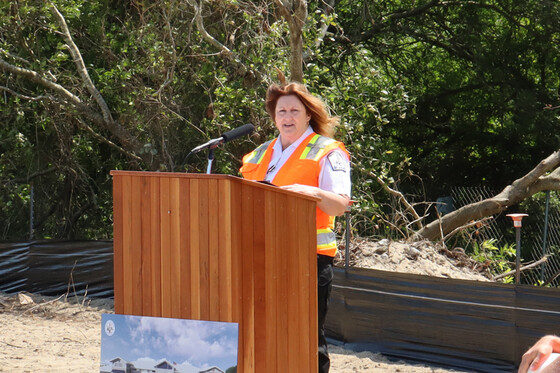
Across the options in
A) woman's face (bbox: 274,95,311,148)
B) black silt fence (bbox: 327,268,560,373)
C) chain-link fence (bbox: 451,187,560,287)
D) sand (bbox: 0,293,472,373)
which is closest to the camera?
woman's face (bbox: 274,95,311,148)

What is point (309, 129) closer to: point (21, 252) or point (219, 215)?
point (219, 215)

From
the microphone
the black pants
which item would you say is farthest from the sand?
the microphone

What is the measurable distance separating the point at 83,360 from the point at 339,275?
2.41 m

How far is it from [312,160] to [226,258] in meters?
0.87

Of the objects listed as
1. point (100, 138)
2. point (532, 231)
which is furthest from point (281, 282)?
point (532, 231)

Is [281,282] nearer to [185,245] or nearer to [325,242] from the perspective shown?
[185,245]

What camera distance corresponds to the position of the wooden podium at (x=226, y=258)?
2.75 meters

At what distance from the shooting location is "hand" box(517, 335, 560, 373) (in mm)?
1893

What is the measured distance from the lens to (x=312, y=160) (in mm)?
3443

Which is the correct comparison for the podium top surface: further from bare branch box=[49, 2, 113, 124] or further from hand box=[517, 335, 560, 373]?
bare branch box=[49, 2, 113, 124]

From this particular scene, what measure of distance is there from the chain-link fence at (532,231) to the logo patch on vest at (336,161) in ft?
22.0

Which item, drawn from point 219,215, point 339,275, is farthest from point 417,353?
point 219,215

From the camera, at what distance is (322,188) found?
341cm

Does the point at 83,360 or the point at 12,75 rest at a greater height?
the point at 12,75
